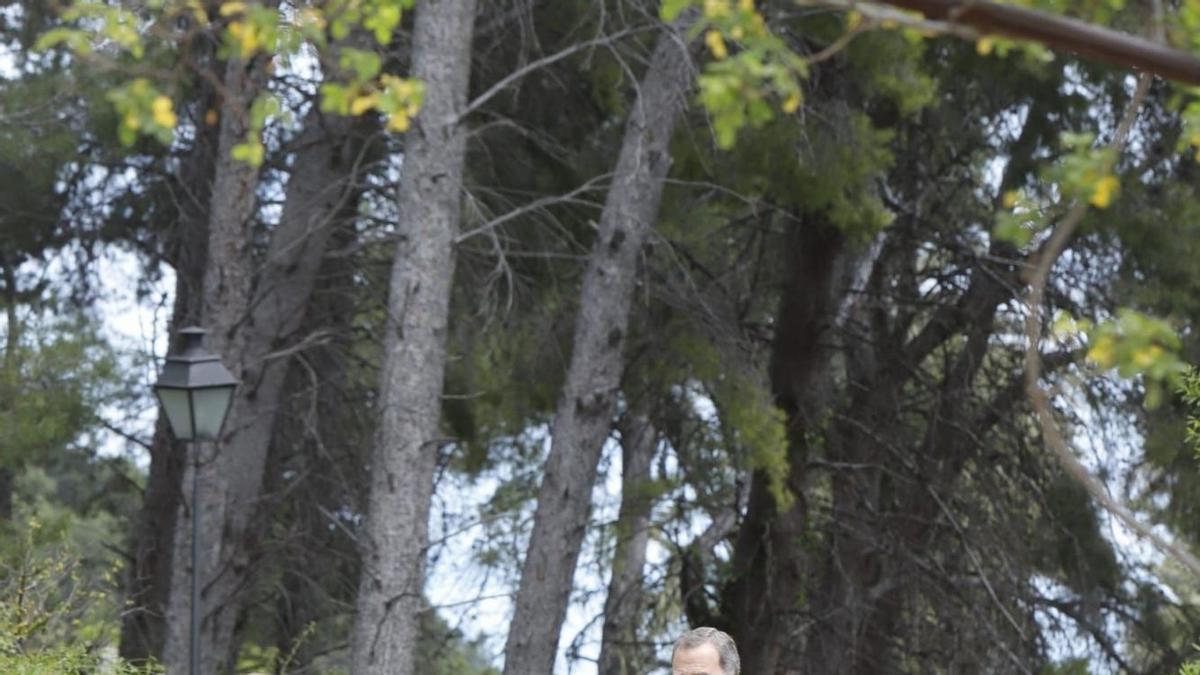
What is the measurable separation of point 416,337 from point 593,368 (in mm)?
1193

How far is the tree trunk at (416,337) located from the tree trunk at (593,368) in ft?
2.56

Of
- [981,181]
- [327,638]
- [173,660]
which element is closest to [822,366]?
[981,181]

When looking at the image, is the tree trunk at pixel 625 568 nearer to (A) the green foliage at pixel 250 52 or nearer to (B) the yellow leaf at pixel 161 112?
(A) the green foliage at pixel 250 52

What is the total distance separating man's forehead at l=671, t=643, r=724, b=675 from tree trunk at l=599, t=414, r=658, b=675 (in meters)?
8.27

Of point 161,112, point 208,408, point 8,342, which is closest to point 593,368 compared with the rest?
point 208,408

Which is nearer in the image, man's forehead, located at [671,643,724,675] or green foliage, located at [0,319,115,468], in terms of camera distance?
man's forehead, located at [671,643,724,675]

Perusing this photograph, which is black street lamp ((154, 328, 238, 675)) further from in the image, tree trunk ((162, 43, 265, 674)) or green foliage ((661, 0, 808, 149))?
green foliage ((661, 0, 808, 149))

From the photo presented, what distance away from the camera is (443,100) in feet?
37.8

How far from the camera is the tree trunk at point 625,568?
1486cm

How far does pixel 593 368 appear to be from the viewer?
12.1 meters

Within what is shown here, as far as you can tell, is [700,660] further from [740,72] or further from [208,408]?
[208,408]

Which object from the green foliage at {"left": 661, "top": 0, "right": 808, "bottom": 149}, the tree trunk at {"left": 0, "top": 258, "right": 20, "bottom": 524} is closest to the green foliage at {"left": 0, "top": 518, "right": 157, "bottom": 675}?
the tree trunk at {"left": 0, "top": 258, "right": 20, "bottom": 524}

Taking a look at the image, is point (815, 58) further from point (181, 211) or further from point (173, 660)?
point (181, 211)

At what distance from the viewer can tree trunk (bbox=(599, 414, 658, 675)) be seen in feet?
48.8
